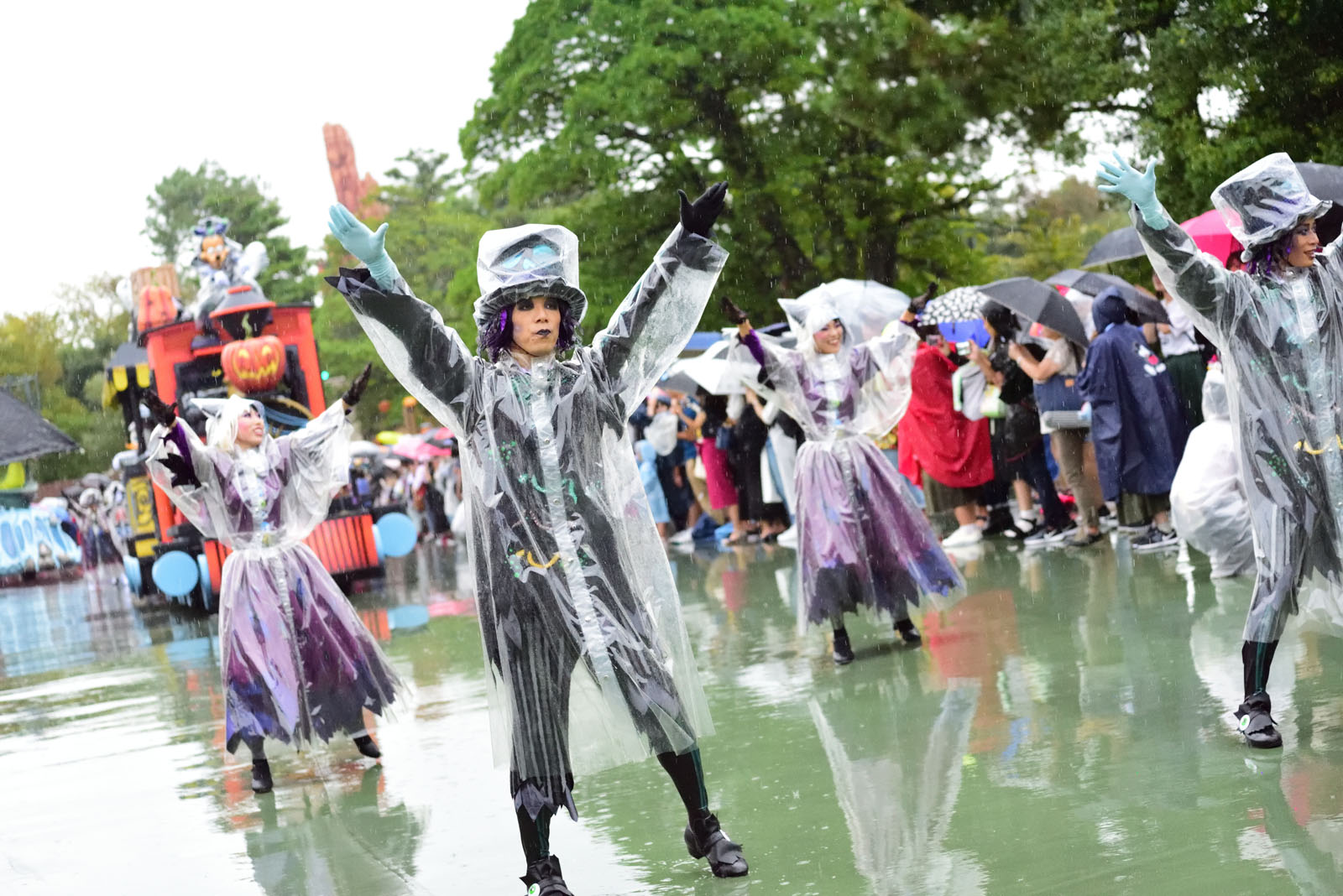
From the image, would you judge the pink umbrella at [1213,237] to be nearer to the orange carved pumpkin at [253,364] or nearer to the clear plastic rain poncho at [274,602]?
the clear plastic rain poncho at [274,602]

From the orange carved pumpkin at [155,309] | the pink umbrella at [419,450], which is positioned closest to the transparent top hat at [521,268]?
the orange carved pumpkin at [155,309]

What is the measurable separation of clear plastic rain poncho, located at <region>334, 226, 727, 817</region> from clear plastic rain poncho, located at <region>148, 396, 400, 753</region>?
2580mm

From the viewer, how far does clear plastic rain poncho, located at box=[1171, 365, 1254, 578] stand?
8414mm

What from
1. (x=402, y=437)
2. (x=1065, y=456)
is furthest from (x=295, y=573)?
(x=402, y=437)

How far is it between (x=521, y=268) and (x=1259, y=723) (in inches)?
108

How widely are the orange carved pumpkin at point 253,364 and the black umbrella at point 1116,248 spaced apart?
7469 millimetres

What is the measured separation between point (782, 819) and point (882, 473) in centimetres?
306

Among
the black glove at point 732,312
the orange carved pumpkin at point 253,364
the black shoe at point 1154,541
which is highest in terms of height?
the orange carved pumpkin at point 253,364

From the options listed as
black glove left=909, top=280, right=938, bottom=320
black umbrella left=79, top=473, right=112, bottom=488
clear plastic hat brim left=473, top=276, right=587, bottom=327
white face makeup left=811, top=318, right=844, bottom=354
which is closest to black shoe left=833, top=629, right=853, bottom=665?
white face makeup left=811, top=318, right=844, bottom=354

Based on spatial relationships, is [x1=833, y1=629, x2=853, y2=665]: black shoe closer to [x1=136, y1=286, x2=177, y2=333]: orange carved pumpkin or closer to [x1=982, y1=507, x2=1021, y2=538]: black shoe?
[x1=982, y1=507, x2=1021, y2=538]: black shoe

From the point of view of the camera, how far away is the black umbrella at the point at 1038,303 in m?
10.4

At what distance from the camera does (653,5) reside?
71.5 feet

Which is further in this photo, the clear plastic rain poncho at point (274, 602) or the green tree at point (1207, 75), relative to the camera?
the green tree at point (1207, 75)

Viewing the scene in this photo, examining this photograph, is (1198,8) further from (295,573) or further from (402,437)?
(402,437)
